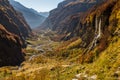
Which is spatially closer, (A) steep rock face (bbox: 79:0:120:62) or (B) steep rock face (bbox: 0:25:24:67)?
(A) steep rock face (bbox: 79:0:120:62)

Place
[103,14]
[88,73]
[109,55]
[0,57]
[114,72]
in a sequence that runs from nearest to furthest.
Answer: [114,72], [88,73], [109,55], [103,14], [0,57]

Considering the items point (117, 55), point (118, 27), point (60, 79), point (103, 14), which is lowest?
point (60, 79)

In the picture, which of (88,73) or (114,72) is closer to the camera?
(114,72)

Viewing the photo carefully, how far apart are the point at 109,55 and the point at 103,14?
2031 inches

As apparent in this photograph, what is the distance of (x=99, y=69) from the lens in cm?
7975

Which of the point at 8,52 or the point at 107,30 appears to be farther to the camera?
the point at 8,52

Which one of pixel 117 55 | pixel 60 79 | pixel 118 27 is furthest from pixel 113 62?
pixel 118 27

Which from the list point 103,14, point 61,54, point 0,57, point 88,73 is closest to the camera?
point 88,73

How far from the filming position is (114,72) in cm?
7294

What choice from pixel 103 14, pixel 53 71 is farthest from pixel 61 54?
pixel 53 71

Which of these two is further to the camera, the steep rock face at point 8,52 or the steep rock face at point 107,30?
the steep rock face at point 8,52

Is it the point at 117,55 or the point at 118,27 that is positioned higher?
the point at 118,27

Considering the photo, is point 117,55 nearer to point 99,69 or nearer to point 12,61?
point 99,69

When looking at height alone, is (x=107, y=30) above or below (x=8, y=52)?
above
